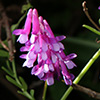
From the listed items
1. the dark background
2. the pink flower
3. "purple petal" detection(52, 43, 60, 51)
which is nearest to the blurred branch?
the dark background

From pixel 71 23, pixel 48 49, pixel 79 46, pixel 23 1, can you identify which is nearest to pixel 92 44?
pixel 79 46

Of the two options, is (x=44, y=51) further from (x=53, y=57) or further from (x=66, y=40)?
(x=66, y=40)

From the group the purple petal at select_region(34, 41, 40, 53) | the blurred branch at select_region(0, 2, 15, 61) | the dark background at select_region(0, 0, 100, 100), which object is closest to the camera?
the purple petal at select_region(34, 41, 40, 53)

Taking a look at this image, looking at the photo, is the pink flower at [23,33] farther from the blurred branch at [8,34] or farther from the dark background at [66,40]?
the dark background at [66,40]

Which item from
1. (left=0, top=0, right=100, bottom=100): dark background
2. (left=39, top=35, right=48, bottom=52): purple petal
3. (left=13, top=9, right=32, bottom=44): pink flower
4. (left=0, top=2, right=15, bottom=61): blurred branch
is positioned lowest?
(left=0, top=0, right=100, bottom=100): dark background

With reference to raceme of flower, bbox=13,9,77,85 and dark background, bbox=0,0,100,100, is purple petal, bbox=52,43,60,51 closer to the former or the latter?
raceme of flower, bbox=13,9,77,85

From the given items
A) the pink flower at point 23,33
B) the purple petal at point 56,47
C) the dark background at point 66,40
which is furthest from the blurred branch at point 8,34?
the purple petal at point 56,47

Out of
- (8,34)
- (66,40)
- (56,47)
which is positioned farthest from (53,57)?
(66,40)
